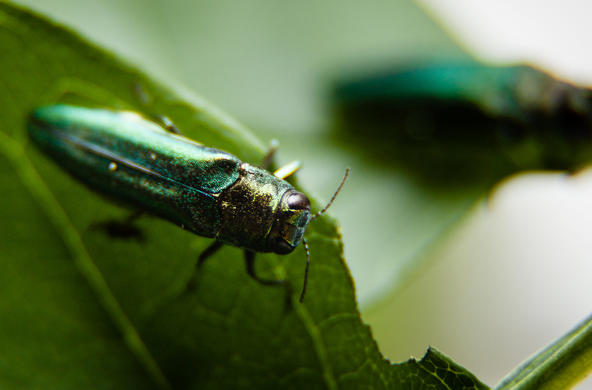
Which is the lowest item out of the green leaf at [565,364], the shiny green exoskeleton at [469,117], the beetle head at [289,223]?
the beetle head at [289,223]

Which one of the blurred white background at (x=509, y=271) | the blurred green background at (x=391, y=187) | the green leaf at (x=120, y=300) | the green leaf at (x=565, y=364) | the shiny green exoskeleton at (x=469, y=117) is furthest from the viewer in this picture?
the blurred white background at (x=509, y=271)

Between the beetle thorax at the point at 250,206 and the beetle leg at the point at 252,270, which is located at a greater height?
the beetle thorax at the point at 250,206

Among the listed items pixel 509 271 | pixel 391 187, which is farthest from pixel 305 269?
pixel 509 271

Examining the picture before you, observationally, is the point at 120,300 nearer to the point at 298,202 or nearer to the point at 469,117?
the point at 298,202

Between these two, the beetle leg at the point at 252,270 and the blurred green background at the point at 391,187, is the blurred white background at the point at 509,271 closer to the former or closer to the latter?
the blurred green background at the point at 391,187

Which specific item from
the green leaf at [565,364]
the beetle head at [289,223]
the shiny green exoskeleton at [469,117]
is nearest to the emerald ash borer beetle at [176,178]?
the beetle head at [289,223]

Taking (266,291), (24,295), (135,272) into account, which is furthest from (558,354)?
(24,295)
